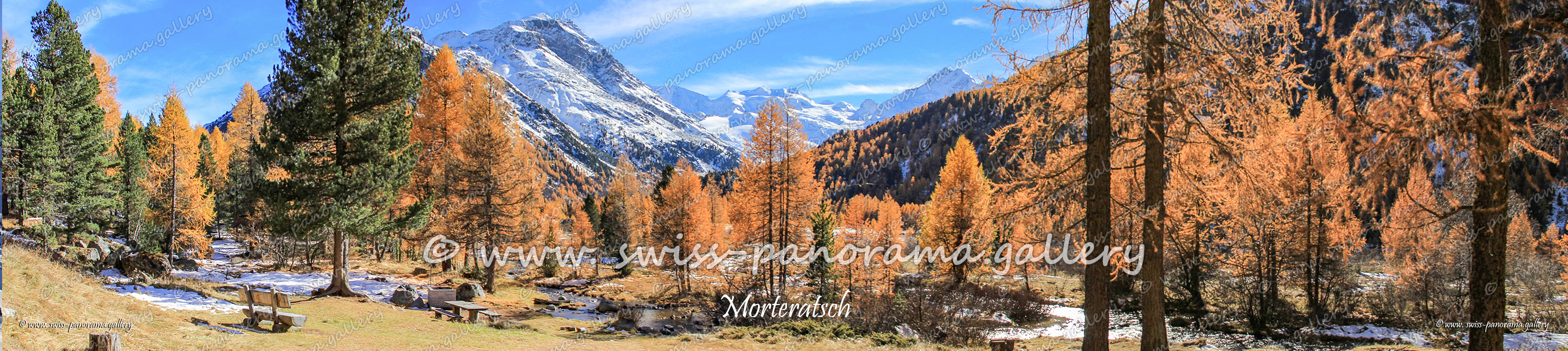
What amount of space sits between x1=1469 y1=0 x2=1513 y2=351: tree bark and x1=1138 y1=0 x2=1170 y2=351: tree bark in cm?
366

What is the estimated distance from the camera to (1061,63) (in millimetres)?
11781

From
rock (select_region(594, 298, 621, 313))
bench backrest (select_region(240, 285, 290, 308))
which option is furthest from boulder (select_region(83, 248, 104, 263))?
rock (select_region(594, 298, 621, 313))

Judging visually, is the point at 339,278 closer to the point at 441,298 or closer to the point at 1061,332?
the point at 441,298

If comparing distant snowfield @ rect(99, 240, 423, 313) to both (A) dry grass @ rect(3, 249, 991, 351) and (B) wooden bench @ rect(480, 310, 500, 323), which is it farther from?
(B) wooden bench @ rect(480, 310, 500, 323)

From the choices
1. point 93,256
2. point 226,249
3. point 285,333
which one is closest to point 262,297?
point 285,333

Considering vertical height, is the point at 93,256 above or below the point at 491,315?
above

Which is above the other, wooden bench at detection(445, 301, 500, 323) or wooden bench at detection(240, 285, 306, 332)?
wooden bench at detection(240, 285, 306, 332)

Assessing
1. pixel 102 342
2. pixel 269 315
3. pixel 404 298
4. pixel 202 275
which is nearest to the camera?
pixel 102 342

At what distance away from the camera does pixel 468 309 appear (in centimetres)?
2008

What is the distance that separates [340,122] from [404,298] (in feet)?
18.3

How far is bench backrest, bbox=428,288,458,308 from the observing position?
21984 millimetres

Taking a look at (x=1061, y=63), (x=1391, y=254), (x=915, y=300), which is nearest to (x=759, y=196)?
(x=915, y=300)

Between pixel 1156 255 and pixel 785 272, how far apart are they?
1854 cm

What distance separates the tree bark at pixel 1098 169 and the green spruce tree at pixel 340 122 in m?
18.7
